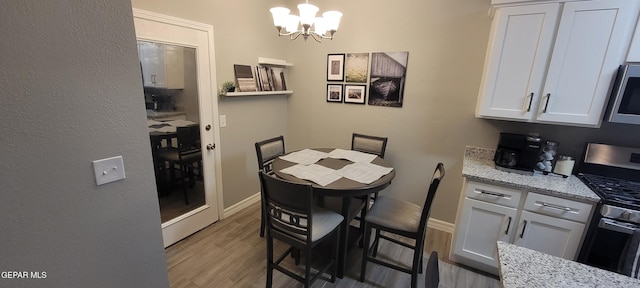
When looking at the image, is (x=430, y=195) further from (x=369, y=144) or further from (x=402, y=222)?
(x=369, y=144)

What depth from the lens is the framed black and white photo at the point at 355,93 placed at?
297cm

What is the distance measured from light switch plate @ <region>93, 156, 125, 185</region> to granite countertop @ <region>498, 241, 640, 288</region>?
1.68 meters

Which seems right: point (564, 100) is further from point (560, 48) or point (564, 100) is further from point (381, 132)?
point (381, 132)

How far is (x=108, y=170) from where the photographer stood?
120cm

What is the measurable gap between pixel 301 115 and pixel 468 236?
2.33 meters

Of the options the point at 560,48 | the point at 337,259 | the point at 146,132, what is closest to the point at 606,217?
the point at 560,48

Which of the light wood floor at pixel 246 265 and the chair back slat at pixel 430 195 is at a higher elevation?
the chair back slat at pixel 430 195

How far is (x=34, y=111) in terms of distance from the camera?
98 cm

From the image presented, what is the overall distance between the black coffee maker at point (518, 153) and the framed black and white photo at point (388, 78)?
1030 mm

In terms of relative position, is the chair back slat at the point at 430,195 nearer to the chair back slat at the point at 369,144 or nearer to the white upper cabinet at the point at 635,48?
the chair back slat at the point at 369,144

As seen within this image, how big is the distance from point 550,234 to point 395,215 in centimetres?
111

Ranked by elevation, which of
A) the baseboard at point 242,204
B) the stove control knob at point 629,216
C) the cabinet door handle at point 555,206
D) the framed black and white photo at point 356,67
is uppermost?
the framed black and white photo at point 356,67

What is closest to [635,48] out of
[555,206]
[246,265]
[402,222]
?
[555,206]

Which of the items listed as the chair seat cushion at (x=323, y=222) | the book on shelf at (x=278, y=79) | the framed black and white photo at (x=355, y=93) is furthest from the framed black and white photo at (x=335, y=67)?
the chair seat cushion at (x=323, y=222)
